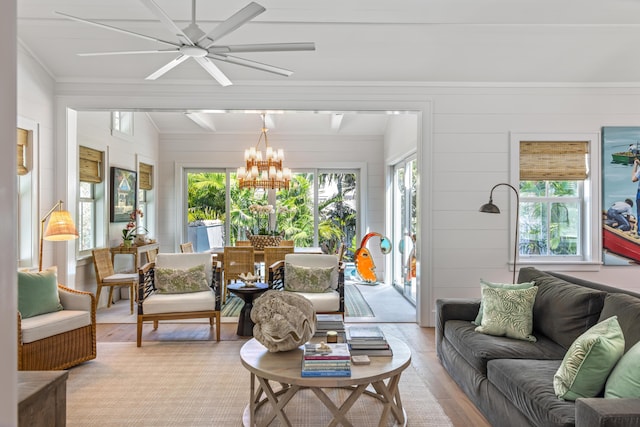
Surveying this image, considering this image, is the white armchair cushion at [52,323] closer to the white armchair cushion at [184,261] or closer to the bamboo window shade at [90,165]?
the white armchair cushion at [184,261]

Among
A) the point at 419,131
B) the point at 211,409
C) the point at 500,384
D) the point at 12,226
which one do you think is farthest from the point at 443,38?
the point at 12,226

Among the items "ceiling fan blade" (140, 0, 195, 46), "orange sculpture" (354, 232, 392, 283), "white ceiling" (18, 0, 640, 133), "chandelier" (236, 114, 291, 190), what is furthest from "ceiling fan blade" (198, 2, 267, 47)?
"orange sculpture" (354, 232, 392, 283)

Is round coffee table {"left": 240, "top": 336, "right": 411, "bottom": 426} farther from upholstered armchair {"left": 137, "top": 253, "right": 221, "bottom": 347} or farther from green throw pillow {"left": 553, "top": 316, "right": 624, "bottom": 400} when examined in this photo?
upholstered armchair {"left": 137, "top": 253, "right": 221, "bottom": 347}

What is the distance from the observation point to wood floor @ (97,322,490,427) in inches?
112

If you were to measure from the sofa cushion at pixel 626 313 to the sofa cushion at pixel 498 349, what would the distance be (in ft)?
1.36

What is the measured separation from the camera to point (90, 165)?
571 centimetres

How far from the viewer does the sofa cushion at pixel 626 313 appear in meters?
2.19

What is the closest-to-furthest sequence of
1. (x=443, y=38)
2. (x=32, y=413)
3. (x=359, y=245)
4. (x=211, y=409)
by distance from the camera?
(x=32, y=413) → (x=211, y=409) → (x=443, y=38) → (x=359, y=245)

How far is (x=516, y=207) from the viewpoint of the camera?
4980mm

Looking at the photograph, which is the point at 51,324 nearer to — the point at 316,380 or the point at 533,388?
the point at 316,380

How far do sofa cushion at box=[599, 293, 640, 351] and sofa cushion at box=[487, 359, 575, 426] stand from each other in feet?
1.35

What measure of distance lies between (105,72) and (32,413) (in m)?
4.29

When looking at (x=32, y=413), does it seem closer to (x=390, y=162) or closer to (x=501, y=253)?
(x=501, y=253)

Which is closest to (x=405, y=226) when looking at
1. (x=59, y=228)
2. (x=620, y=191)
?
(x=620, y=191)
